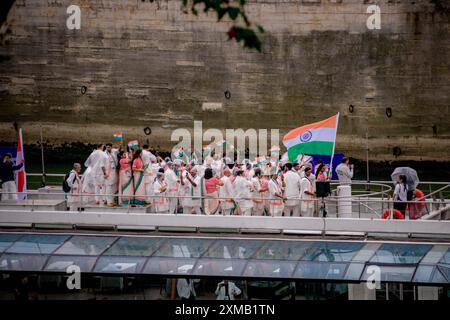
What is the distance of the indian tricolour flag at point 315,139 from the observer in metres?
19.2

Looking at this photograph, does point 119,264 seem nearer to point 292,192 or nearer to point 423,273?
point 292,192

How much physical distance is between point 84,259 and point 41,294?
2.90ft

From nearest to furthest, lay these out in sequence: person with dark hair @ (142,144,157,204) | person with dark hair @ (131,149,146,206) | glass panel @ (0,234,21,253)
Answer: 1. glass panel @ (0,234,21,253)
2. person with dark hair @ (131,149,146,206)
3. person with dark hair @ (142,144,157,204)

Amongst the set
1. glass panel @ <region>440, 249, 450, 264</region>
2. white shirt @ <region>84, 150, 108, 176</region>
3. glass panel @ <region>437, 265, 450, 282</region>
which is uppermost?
white shirt @ <region>84, 150, 108, 176</region>

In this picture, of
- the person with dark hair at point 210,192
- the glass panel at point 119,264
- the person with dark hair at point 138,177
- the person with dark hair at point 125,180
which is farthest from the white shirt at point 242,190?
the glass panel at point 119,264

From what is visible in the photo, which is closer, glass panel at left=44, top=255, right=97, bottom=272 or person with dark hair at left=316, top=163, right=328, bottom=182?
glass panel at left=44, top=255, right=97, bottom=272

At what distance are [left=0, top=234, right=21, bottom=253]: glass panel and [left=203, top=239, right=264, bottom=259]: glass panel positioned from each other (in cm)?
324

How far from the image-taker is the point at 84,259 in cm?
1614

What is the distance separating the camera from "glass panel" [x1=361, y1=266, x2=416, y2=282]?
49.7 ft

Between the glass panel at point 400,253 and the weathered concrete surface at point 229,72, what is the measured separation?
16315 mm

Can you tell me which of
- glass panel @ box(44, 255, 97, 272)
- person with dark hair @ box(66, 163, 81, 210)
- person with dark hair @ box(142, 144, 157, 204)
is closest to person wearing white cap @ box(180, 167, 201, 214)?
person with dark hair @ box(142, 144, 157, 204)

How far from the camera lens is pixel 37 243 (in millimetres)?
16938

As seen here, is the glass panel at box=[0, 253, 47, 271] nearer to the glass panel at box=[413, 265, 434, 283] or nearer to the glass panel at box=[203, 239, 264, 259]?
the glass panel at box=[203, 239, 264, 259]

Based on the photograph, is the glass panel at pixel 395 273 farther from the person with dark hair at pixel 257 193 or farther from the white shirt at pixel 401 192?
the person with dark hair at pixel 257 193
